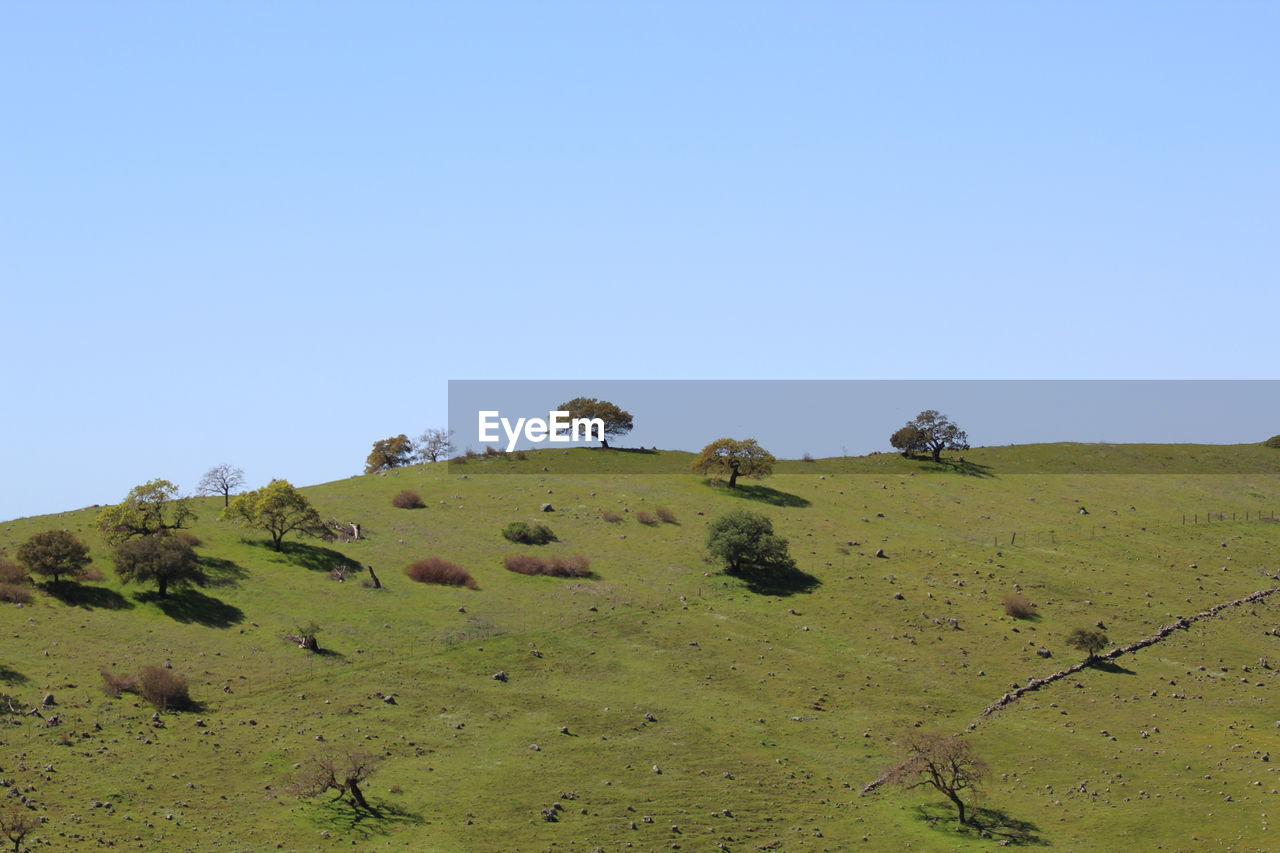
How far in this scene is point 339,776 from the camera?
55.0 meters

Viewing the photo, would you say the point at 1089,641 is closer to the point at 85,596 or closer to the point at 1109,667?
the point at 1109,667

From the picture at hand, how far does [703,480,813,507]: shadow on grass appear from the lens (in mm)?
107625

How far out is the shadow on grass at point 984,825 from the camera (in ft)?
174

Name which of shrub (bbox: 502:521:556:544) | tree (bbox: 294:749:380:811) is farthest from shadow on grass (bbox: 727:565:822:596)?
tree (bbox: 294:749:380:811)

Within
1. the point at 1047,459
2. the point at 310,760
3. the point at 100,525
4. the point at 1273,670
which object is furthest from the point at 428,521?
the point at 1047,459

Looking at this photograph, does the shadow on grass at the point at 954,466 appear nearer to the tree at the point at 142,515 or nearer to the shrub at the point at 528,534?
the shrub at the point at 528,534

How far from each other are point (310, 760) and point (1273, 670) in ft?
184

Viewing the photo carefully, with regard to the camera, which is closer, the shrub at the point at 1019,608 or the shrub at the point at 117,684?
the shrub at the point at 117,684

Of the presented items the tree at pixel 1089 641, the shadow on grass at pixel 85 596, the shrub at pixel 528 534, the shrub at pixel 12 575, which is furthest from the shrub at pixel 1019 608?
the shrub at pixel 12 575

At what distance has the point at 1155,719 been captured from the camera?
6725cm

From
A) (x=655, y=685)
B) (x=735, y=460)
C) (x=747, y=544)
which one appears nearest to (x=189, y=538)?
(x=655, y=685)

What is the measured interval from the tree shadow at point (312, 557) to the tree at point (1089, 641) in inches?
1815

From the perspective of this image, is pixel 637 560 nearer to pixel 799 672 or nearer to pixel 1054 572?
pixel 799 672

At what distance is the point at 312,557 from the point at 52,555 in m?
17.3
